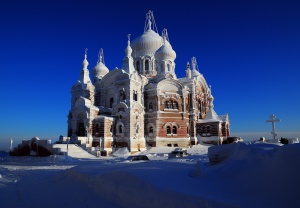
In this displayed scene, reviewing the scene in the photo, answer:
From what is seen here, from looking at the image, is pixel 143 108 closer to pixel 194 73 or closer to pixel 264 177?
pixel 194 73

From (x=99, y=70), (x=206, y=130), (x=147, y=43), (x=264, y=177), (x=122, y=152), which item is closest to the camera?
(x=264, y=177)

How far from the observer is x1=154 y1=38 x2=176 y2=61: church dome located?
37125 millimetres

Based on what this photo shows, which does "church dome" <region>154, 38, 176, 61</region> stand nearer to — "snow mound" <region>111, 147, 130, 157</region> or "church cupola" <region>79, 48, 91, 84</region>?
"church cupola" <region>79, 48, 91, 84</region>

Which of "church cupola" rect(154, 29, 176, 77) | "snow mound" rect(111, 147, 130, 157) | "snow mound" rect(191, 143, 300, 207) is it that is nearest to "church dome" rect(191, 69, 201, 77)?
"church cupola" rect(154, 29, 176, 77)

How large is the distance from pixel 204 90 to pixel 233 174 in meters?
35.7

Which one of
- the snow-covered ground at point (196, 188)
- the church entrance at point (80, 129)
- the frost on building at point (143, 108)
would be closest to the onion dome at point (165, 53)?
the frost on building at point (143, 108)

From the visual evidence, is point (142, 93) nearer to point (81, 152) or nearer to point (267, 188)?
point (81, 152)

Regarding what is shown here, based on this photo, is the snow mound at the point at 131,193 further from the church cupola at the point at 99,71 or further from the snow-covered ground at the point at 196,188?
the church cupola at the point at 99,71

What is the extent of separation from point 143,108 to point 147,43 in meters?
13.4

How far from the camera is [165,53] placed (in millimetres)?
37031

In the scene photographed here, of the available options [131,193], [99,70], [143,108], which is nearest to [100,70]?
[99,70]

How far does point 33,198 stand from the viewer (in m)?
8.20

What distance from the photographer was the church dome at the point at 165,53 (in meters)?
37.1

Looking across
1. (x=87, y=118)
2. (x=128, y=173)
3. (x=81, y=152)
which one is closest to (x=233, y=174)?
Answer: (x=128, y=173)
